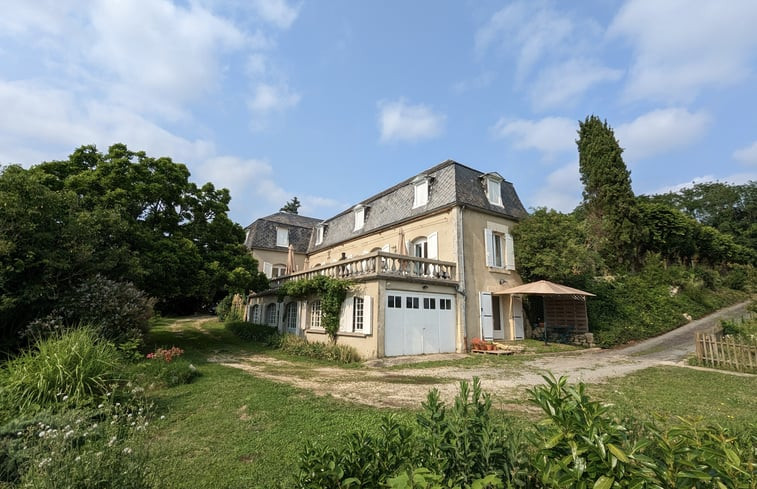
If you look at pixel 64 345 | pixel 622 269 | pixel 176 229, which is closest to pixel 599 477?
pixel 64 345

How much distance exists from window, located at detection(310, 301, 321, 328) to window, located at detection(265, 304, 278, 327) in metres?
3.81

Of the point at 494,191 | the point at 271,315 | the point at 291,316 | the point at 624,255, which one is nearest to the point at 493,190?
the point at 494,191

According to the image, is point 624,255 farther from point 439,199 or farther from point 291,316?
point 291,316

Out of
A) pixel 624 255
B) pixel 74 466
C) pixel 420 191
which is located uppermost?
pixel 420 191

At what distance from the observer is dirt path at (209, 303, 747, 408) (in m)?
7.20

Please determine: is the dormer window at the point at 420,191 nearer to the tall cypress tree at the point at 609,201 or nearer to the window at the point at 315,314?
the window at the point at 315,314

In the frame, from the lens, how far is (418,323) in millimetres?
13664

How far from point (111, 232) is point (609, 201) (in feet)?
91.1

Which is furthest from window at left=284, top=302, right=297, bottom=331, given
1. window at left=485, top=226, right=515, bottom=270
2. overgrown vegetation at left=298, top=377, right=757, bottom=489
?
overgrown vegetation at left=298, top=377, right=757, bottom=489

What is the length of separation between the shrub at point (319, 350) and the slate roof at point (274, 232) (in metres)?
12.2

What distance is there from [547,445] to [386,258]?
11.8m

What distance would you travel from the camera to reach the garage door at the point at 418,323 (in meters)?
13.0

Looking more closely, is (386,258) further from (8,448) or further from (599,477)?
(599,477)

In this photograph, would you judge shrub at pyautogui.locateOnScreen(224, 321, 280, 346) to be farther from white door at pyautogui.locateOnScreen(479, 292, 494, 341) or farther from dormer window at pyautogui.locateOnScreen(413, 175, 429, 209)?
dormer window at pyautogui.locateOnScreen(413, 175, 429, 209)
